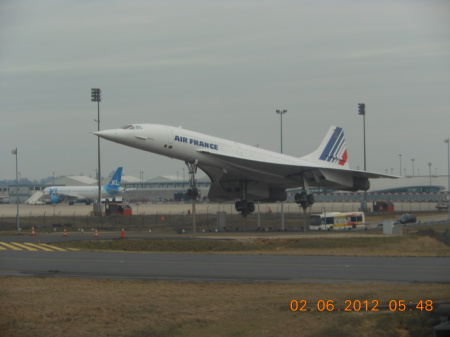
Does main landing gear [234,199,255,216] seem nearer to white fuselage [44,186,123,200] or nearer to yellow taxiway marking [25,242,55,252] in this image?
yellow taxiway marking [25,242,55,252]

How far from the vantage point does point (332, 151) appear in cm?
5325

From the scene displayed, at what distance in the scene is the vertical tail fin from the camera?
173ft

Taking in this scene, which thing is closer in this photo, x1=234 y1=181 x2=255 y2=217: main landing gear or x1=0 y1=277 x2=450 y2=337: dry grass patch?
x1=0 y1=277 x2=450 y2=337: dry grass patch

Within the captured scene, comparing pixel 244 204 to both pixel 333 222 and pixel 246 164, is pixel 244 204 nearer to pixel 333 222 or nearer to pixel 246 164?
pixel 246 164

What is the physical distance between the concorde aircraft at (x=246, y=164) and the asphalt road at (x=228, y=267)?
10995mm

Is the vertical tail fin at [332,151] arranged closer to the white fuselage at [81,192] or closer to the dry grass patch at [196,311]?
the dry grass patch at [196,311]

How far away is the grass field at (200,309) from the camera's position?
13500 mm

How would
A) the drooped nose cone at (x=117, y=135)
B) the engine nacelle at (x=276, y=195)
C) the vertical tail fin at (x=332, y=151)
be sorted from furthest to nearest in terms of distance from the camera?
the vertical tail fin at (x=332, y=151) < the engine nacelle at (x=276, y=195) < the drooped nose cone at (x=117, y=135)

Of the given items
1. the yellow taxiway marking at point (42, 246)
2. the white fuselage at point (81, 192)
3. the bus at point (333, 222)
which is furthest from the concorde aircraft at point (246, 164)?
the white fuselage at point (81, 192)

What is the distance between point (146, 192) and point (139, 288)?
11167 cm

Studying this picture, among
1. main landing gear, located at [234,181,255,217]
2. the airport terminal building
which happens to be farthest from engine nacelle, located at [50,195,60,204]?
main landing gear, located at [234,181,255,217]

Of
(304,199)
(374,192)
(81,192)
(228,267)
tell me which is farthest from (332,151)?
(374,192)

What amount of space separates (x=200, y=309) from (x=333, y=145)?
39511 mm

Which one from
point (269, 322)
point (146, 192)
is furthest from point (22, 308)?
point (146, 192)
